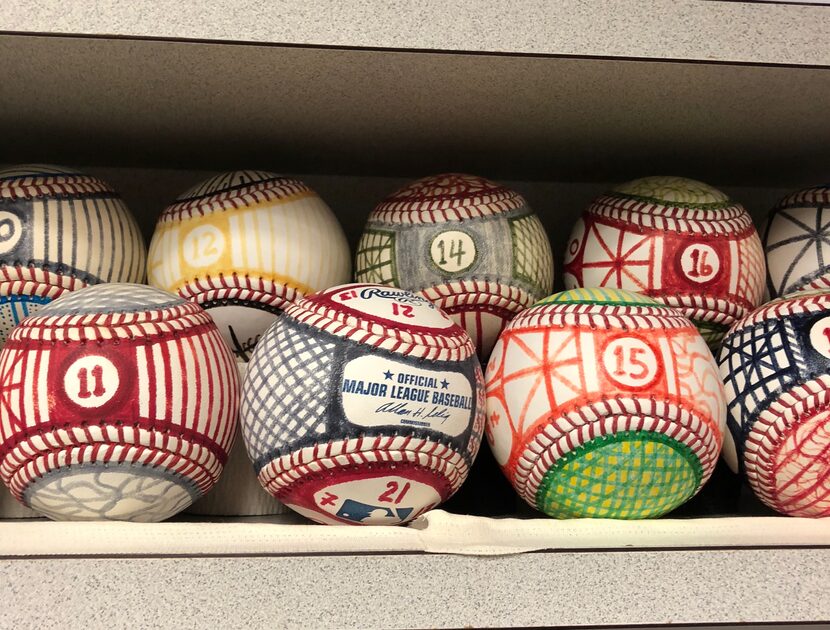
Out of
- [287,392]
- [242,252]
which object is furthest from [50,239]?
[287,392]

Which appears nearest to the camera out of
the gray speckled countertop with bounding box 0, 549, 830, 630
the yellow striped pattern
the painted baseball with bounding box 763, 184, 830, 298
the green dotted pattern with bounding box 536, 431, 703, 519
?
the gray speckled countertop with bounding box 0, 549, 830, 630

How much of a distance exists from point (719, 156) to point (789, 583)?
577 mm

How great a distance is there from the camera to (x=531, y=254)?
0.87m

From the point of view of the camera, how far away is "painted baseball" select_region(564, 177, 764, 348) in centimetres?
86

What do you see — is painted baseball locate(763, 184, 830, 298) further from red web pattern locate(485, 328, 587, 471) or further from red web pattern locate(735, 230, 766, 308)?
red web pattern locate(485, 328, 587, 471)

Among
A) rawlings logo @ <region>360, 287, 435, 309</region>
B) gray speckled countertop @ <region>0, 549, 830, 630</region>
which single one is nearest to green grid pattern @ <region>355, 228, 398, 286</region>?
rawlings logo @ <region>360, 287, 435, 309</region>

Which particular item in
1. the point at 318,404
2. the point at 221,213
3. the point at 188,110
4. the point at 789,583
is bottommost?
the point at 789,583

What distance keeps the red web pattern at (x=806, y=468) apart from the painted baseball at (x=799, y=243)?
27 centimetres

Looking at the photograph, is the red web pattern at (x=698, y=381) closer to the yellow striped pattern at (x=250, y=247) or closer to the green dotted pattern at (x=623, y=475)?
the green dotted pattern at (x=623, y=475)

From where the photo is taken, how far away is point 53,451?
630mm

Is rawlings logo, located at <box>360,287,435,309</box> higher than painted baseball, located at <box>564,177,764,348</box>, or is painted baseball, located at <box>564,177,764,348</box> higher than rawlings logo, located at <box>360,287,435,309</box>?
painted baseball, located at <box>564,177,764,348</box>

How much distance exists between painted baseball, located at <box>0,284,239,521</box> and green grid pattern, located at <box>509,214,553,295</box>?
1.17 ft

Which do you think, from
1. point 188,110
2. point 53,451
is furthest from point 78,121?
point 53,451

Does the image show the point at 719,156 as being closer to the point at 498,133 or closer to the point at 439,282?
the point at 498,133
